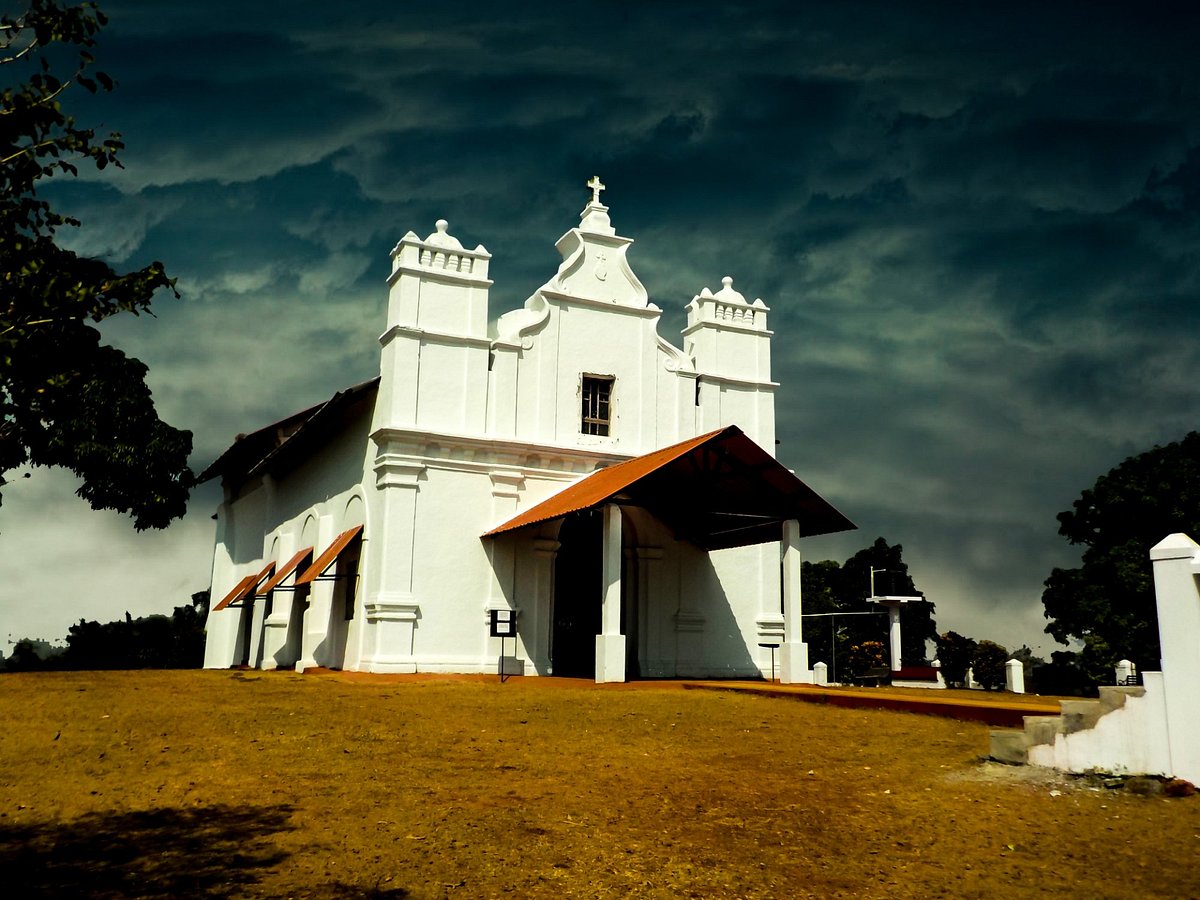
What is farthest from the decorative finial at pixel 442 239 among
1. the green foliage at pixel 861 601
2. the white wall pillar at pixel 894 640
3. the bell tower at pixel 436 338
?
the green foliage at pixel 861 601

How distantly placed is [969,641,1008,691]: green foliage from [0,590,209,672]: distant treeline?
29.2 metres

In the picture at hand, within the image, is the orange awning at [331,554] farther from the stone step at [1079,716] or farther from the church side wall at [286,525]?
the stone step at [1079,716]

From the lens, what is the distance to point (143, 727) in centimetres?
1164

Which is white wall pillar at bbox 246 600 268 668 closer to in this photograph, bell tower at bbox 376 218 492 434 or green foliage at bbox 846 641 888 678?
bell tower at bbox 376 218 492 434

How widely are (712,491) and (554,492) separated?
347cm

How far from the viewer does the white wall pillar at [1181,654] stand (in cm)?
884

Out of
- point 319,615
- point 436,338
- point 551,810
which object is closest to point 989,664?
point 319,615

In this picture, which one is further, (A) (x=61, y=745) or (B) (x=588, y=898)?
(A) (x=61, y=745)

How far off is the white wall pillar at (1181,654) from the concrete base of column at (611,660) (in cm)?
1001

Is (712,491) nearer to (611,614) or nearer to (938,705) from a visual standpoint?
(611,614)

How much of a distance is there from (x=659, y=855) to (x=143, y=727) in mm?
7055

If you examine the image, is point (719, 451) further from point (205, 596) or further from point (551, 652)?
point (205, 596)

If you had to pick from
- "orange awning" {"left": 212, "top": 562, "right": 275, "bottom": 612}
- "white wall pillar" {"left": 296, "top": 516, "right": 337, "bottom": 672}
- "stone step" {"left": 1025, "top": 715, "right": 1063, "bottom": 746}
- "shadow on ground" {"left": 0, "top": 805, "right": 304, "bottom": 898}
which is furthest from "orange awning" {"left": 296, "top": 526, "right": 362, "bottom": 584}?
"stone step" {"left": 1025, "top": 715, "right": 1063, "bottom": 746}

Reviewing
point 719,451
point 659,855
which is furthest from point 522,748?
point 719,451
